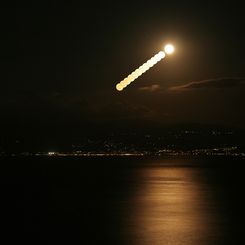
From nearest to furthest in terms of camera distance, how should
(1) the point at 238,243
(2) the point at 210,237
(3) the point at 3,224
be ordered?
(1) the point at 238,243, (2) the point at 210,237, (3) the point at 3,224

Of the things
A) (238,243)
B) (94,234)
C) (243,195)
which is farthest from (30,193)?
(238,243)

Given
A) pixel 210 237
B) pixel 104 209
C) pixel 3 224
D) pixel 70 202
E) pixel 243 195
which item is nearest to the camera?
pixel 210 237

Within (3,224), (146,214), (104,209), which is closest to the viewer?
(3,224)

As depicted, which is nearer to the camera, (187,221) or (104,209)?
(187,221)

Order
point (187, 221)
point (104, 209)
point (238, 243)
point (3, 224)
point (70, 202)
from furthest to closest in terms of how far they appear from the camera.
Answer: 1. point (70, 202)
2. point (104, 209)
3. point (187, 221)
4. point (3, 224)
5. point (238, 243)

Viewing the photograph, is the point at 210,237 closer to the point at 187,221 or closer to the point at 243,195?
the point at 187,221

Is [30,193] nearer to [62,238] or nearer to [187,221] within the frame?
[187,221]

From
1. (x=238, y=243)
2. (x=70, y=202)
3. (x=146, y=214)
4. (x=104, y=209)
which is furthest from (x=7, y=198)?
(x=238, y=243)

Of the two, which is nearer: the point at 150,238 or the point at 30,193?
the point at 150,238

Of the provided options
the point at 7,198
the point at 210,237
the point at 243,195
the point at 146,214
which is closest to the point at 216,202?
the point at 243,195
